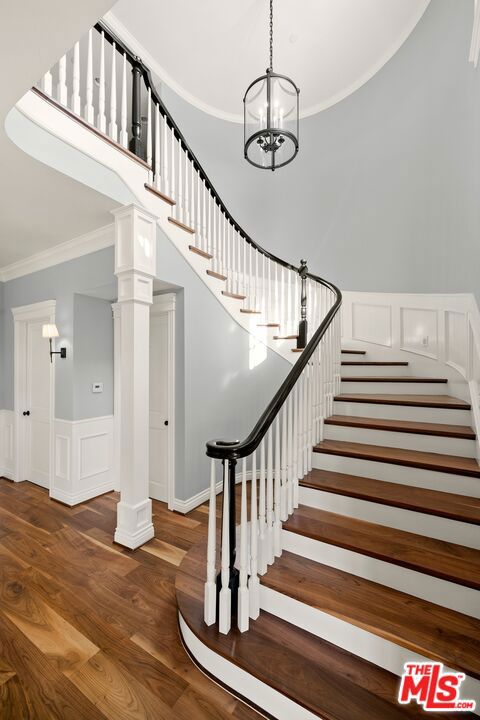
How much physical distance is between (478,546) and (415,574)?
410mm

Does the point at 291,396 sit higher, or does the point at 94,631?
the point at 291,396

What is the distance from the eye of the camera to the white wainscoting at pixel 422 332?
2633 millimetres

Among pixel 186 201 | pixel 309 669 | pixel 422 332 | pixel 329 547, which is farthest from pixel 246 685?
pixel 422 332

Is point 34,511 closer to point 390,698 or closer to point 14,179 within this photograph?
point 14,179

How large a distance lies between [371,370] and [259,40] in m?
4.63

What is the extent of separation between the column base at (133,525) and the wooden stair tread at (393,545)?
1.36 meters

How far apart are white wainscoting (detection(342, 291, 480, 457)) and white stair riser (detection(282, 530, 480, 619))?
1202 millimetres

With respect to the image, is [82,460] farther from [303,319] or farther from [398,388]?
[398,388]

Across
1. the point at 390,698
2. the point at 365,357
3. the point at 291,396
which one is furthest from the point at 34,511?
the point at 365,357

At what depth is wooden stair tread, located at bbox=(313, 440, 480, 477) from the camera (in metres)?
1.86

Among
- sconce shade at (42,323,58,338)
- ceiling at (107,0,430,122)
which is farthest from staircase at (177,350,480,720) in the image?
ceiling at (107,0,430,122)

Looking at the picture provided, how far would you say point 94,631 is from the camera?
1754 millimetres

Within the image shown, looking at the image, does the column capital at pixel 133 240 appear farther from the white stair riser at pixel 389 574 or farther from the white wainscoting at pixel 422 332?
the white wainscoting at pixel 422 332

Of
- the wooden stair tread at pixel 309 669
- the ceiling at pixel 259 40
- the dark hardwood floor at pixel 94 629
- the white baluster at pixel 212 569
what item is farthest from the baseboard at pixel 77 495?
the ceiling at pixel 259 40
